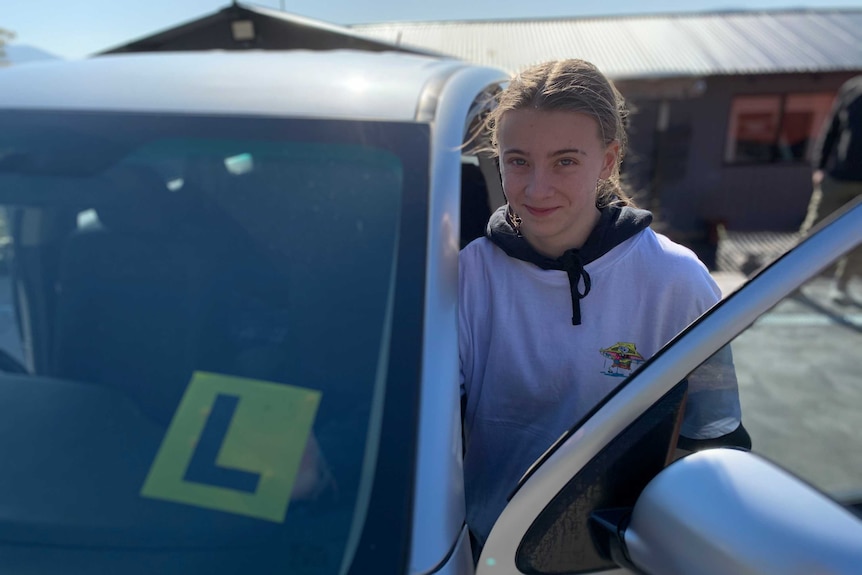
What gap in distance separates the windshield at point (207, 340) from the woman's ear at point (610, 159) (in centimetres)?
37

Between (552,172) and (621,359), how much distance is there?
1.23 feet

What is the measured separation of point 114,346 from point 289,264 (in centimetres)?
39

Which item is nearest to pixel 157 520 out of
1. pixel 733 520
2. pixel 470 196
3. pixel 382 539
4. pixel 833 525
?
pixel 382 539

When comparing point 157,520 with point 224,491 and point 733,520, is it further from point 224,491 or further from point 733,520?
point 733,520

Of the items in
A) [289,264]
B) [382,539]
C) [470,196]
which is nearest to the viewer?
[382,539]

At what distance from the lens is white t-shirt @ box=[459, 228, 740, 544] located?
121 cm

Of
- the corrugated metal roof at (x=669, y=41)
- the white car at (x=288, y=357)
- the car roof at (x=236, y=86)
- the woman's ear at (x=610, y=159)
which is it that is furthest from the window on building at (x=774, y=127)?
the car roof at (x=236, y=86)

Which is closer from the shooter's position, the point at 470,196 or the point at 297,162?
the point at 297,162

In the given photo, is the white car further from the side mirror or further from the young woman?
the young woman

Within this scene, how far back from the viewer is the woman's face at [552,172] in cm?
122

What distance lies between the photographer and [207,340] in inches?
48.6

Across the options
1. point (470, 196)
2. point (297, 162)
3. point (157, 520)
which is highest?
point (297, 162)

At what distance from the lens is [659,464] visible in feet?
3.21

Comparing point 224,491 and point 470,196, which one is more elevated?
point 470,196
